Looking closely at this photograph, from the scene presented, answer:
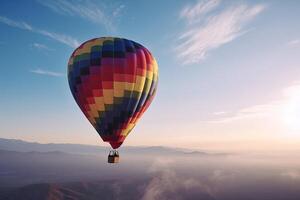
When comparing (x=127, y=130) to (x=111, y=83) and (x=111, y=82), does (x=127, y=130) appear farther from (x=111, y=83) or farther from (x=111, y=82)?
(x=111, y=82)

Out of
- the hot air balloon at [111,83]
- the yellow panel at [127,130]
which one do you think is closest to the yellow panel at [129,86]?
the hot air balloon at [111,83]

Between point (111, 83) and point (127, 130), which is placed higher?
point (111, 83)

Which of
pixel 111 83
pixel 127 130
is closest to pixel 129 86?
pixel 111 83

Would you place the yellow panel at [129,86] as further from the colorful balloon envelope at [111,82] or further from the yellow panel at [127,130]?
the yellow panel at [127,130]

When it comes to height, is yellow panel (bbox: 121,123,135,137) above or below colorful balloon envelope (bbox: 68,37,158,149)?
below

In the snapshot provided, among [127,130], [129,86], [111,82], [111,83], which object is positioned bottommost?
[127,130]

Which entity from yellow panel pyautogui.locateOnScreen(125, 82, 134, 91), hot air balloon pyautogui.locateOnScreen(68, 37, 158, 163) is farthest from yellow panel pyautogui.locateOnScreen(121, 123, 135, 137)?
yellow panel pyautogui.locateOnScreen(125, 82, 134, 91)

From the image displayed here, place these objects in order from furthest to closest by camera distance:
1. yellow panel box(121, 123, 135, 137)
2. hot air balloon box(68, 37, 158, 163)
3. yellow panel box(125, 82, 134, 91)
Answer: yellow panel box(121, 123, 135, 137), yellow panel box(125, 82, 134, 91), hot air balloon box(68, 37, 158, 163)

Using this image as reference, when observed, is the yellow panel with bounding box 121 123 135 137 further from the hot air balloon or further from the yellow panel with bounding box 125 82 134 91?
the yellow panel with bounding box 125 82 134 91
